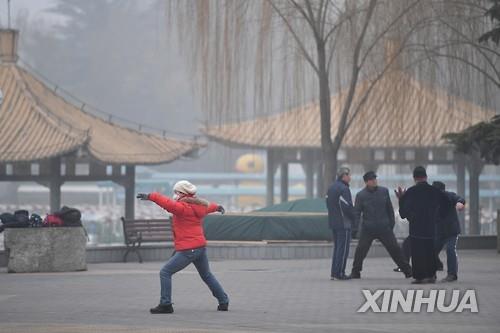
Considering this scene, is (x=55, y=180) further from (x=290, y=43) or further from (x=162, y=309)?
(x=162, y=309)

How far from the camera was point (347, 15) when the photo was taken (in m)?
32.4

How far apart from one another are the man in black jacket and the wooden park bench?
818cm

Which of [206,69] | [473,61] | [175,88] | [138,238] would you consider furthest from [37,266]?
[175,88]

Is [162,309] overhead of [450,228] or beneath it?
beneath

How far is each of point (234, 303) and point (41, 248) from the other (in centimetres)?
763

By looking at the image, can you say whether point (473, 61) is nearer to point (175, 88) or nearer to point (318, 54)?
point (318, 54)

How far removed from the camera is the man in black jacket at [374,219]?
21719mm

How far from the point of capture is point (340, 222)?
850 inches

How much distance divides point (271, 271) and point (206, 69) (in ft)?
29.9

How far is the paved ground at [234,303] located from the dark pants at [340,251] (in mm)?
373

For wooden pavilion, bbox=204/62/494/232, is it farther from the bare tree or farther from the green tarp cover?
the green tarp cover

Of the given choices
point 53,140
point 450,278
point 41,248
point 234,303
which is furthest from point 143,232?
point 234,303

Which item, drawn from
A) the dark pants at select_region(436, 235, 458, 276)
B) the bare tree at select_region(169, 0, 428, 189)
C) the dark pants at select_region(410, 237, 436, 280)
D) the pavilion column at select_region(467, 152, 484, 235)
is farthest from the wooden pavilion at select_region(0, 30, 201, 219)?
the dark pants at select_region(410, 237, 436, 280)

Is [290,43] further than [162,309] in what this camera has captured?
Yes
